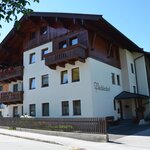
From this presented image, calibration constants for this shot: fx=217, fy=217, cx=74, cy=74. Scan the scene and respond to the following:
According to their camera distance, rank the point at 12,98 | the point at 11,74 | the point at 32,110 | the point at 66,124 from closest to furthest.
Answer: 1. the point at 66,124
2. the point at 32,110
3. the point at 12,98
4. the point at 11,74

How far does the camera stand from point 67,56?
18406 mm

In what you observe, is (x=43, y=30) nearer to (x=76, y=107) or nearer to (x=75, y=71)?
(x=75, y=71)

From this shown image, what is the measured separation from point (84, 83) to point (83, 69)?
1244 millimetres

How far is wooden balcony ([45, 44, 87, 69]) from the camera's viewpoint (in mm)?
17766

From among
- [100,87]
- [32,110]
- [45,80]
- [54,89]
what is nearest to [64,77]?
[54,89]

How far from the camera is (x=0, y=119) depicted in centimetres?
2216

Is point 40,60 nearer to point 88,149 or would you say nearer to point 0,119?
point 0,119

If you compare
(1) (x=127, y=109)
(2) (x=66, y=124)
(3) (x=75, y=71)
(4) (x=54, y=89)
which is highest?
(3) (x=75, y=71)

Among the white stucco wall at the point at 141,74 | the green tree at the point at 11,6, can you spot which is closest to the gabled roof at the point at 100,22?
the white stucco wall at the point at 141,74

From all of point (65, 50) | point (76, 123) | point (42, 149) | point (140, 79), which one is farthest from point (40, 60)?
point (42, 149)

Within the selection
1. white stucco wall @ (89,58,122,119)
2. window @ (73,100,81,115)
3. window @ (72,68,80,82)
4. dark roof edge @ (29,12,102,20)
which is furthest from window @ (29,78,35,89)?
white stucco wall @ (89,58,122,119)

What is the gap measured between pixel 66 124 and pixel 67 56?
5.91 meters

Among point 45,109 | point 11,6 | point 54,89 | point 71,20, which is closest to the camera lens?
point 11,6

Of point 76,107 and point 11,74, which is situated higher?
point 11,74
